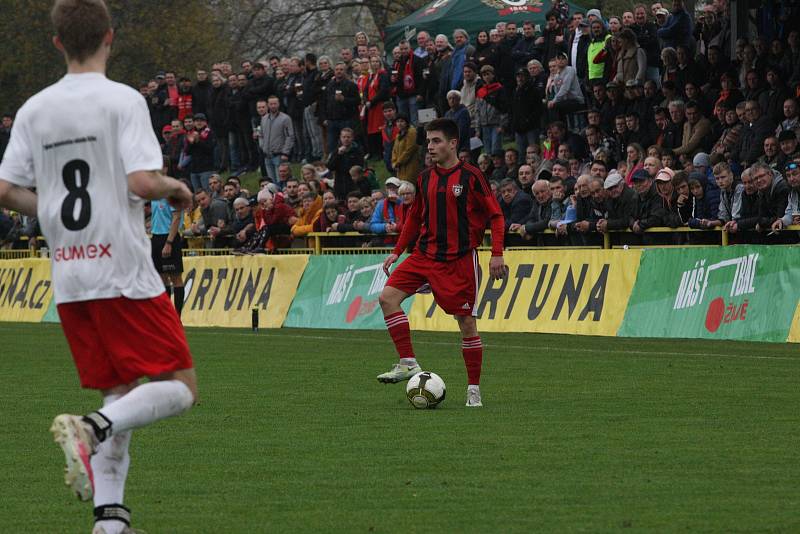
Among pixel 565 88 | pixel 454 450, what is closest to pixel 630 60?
pixel 565 88

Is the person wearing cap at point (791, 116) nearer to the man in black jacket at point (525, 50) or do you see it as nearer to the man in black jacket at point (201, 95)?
the man in black jacket at point (525, 50)

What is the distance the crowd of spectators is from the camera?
19906mm

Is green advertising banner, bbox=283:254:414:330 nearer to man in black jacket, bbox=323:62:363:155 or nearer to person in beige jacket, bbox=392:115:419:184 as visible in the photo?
person in beige jacket, bbox=392:115:419:184

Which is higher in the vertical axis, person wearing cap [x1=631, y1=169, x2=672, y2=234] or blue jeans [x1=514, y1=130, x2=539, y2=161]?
person wearing cap [x1=631, y1=169, x2=672, y2=234]

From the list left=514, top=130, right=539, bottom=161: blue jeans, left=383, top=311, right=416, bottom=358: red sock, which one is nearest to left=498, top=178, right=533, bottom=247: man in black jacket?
left=514, top=130, right=539, bottom=161: blue jeans

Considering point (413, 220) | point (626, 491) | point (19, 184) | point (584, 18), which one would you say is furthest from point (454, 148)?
point (584, 18)

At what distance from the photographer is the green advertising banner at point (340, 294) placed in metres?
22.6

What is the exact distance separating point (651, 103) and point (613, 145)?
84 centimetres

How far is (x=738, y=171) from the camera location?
2066cm

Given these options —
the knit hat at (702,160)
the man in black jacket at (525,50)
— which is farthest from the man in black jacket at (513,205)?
the man in black jacket at (525,50)

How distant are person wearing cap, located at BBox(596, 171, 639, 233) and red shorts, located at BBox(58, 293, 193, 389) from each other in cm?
1424

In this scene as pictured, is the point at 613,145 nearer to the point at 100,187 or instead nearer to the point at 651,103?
the point at 651,103

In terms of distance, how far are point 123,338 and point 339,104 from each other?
23945 millimetres

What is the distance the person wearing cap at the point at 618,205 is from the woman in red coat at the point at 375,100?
8.84 metres
